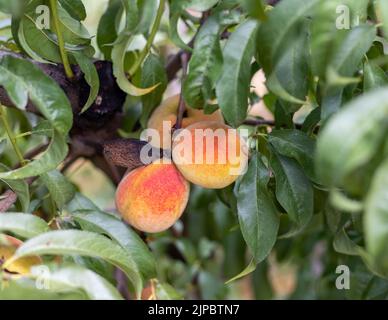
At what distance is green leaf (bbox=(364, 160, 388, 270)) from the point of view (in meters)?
0.40

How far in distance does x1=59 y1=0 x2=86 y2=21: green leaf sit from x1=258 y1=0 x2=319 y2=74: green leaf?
0.87ft

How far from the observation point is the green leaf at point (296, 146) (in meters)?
0.70

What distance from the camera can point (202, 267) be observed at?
4.86 feet

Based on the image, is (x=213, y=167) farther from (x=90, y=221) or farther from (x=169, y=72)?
(x=169, y=72)

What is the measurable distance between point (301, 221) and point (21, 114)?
0.60m

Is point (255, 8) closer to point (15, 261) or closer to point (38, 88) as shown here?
point (38, 88)

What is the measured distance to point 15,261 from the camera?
2.12 feet

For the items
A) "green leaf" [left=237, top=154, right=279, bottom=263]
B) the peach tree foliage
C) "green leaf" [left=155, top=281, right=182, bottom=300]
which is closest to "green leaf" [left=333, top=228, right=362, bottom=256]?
the peach tree foliage

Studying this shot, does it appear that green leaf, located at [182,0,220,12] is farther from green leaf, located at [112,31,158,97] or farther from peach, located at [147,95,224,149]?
peach, located at [147,95,224,149]

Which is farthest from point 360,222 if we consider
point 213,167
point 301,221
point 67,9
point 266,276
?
point 266,276

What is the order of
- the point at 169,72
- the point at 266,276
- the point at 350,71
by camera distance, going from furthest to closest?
the point at 266,276 < the point at 169,72 < the point at 350,71

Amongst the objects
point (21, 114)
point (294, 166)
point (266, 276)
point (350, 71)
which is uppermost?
point (350, 71)

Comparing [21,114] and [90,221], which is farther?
[21,114]

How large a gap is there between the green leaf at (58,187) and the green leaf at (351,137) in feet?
1.39
